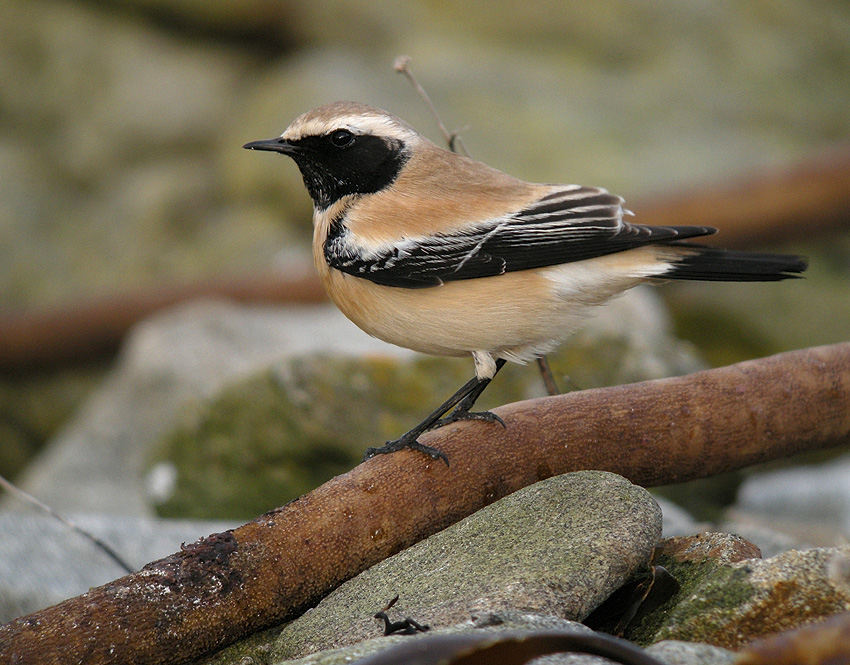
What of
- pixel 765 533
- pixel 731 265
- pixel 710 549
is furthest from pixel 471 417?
pixel 765 533

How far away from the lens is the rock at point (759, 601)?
113 inches

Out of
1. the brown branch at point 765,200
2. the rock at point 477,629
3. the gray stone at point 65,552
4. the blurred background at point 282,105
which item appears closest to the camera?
the rock at point 477,629

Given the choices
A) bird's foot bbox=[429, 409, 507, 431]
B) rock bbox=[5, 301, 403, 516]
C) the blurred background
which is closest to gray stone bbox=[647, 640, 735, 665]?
bird's foot bbox=[429, 409, 507, 431]

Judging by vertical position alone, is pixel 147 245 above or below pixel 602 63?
below

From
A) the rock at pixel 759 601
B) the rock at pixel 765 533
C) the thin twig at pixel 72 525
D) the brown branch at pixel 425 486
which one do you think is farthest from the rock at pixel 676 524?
the thin twig at pixel 72 525

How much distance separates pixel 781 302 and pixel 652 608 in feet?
24.9

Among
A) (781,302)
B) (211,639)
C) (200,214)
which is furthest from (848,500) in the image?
(200,214)

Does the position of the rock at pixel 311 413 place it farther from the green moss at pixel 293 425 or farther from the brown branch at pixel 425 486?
the brown branch at pixel 425 486

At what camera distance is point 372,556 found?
3547 mm

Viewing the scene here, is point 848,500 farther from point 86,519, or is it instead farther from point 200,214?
point 200,214

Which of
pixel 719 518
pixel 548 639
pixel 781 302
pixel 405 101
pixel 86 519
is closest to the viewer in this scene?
pixel 548 639

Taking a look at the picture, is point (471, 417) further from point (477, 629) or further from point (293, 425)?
point (293, 425)

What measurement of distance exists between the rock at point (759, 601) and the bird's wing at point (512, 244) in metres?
1.60

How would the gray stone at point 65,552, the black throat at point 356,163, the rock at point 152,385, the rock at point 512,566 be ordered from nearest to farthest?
the rock at point 512,566 → the gray stone at point 65,552 → the black throat at point 356,163 → the rock at point 152,385
